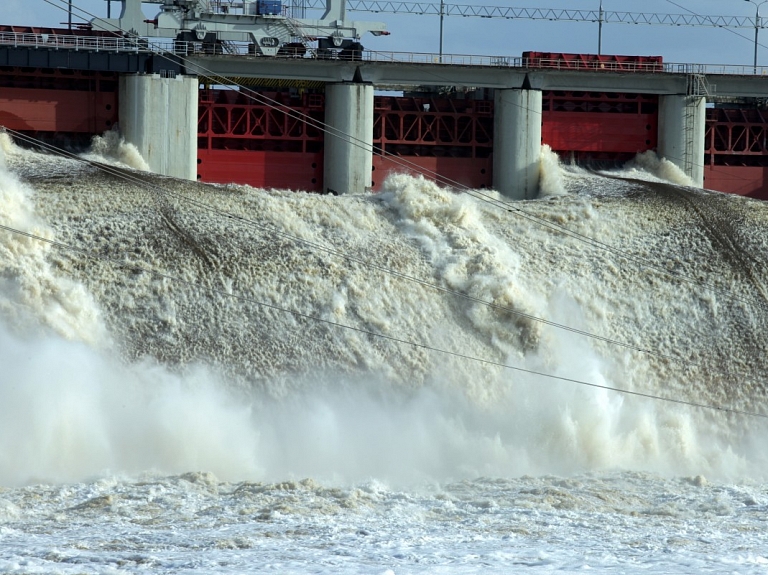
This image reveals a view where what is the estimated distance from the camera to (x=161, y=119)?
50.7 meters

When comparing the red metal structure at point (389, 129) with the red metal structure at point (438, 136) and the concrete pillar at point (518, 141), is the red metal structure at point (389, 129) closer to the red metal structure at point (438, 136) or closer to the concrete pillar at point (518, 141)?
the red metal structure at point (438, 136)

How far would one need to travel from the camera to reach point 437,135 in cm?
5597

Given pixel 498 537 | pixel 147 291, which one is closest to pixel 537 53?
pixel 147 291

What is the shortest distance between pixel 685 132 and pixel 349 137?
16.4 m

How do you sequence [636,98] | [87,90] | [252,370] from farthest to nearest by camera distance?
[636,98], [87,90], [252,370]

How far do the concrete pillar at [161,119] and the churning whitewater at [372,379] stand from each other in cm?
761

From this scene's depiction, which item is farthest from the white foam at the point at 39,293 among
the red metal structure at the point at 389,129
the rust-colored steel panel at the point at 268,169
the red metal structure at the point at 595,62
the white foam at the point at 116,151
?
the red metal structure at the point at 595,62

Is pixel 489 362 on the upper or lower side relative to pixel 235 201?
lower

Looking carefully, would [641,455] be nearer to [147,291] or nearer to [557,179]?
[147,291]

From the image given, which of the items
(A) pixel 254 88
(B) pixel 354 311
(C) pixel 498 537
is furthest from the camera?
(A) pixel 254 88

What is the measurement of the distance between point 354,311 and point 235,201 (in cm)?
659

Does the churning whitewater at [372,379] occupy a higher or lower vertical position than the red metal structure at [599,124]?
lower

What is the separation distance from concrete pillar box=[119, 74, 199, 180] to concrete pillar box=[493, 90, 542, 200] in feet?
45.8

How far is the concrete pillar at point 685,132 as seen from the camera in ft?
188
